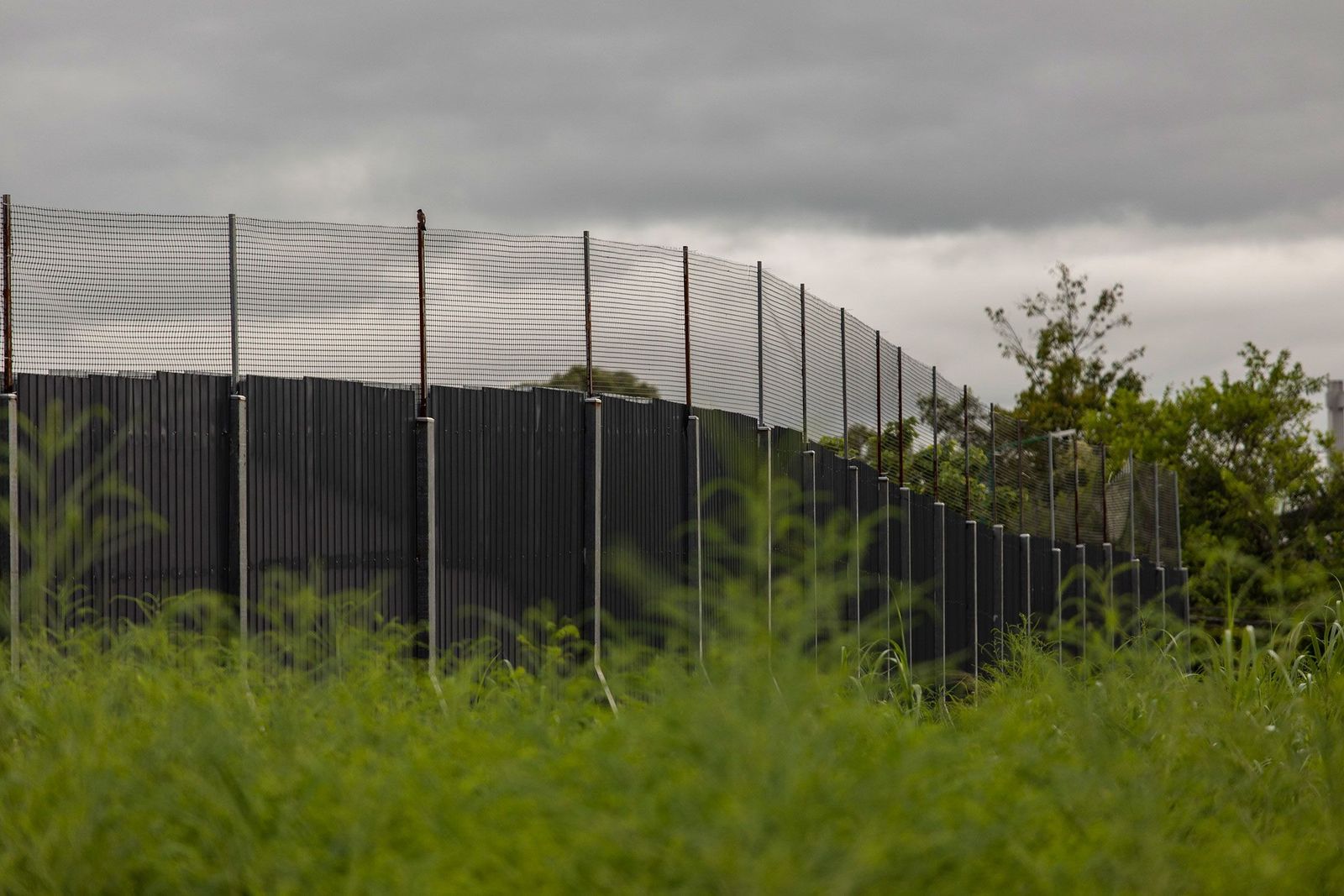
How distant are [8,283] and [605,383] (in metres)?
5.27

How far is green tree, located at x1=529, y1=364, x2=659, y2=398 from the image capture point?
13.6 meters

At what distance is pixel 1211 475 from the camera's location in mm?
34031

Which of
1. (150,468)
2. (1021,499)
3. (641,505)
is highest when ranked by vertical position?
(150,468)

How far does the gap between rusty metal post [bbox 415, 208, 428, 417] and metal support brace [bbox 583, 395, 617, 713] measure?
1.63m

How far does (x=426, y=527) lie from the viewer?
12.6 metres

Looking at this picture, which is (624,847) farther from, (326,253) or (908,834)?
(326,253)

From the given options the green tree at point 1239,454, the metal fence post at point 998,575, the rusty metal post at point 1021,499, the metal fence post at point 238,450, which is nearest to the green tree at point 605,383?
the metal fence post at point 238,450

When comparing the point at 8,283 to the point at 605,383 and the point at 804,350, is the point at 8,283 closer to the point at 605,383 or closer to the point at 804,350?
the point at 605,383

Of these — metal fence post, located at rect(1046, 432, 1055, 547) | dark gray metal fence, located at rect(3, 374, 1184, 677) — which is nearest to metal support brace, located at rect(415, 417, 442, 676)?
dark gray metal fence, located at rect(3, 374, 1184, 677)

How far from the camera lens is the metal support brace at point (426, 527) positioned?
41.1 feet

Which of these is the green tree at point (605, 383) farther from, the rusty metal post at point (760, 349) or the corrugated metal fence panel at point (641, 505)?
the rusty metal post at point (760, 349)

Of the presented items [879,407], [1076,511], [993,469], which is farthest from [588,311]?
[1076,511]

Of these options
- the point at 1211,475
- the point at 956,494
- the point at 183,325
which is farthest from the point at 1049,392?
the point at 183,325

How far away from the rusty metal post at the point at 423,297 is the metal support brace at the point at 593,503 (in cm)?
163
